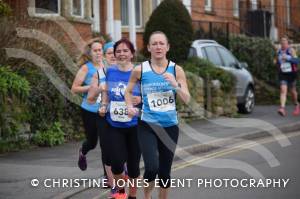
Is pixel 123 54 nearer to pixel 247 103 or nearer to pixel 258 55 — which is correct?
pixel 247 103

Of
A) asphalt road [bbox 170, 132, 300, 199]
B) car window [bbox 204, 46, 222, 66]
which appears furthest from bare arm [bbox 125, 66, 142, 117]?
car window [bbox 204, 46, 222, 66]

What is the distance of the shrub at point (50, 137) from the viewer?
14141 mm

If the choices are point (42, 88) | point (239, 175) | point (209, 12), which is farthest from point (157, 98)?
point (209, 12)

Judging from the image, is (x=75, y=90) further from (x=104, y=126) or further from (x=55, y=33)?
(x=55, y=33)

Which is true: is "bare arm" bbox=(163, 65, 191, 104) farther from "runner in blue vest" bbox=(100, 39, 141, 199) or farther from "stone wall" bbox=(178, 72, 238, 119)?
"stone wall" bbox=(178, 72, 238, 119)

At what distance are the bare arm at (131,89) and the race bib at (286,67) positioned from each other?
11624 mm

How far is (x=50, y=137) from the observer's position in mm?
14188

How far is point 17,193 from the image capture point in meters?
9.46

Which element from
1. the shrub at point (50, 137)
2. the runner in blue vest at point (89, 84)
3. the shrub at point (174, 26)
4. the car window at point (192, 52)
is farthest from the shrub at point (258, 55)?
the runner in blue vest at point (89, 84)

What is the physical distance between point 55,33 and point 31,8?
9.74ft

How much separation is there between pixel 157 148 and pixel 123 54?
46.6 inches

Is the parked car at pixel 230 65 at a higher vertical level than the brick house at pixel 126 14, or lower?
lower

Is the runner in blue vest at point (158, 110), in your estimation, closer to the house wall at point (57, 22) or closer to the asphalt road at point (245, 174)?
the asphalt road at point (245, 174)

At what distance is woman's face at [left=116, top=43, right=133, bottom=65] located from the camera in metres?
8.58
